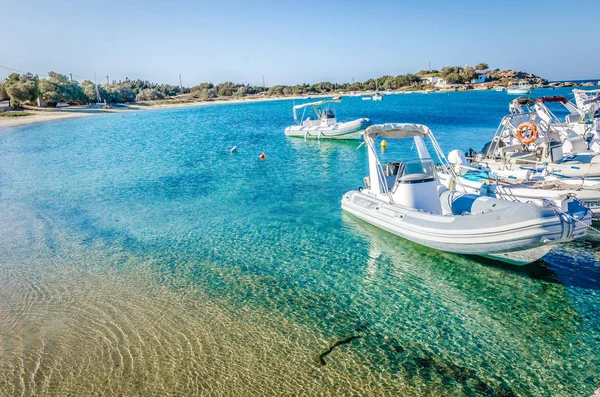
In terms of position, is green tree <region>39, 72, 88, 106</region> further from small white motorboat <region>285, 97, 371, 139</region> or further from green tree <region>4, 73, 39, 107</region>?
small white motorboat <region>285, 97, 371, 139</region>

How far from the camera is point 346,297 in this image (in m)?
8.38

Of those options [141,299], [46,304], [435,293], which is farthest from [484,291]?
[46,304]

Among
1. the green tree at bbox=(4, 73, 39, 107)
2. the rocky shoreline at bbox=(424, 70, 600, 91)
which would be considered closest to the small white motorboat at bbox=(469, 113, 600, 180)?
the green tree at bbox=(4, 73, 39, 107)

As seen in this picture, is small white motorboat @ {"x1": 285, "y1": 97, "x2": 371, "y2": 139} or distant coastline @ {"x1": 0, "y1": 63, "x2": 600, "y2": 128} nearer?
small white motorboat @ {"x1": 285, "y1": 97, "x2": 371, "y2": 139}

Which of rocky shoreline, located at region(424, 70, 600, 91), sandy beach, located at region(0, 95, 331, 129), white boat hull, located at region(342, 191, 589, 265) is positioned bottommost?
white boat hull, located at region(342, 191, 589, 265)

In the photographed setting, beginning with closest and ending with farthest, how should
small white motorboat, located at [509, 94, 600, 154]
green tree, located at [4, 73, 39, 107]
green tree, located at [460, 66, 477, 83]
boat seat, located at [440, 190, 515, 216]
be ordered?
boat seat, located at [440, 190, 515, 216] < small white motorboat, located at [509, 94, 600, 154] < green tree, located at [4, 73, 39, 107] < green tree, located at [460, 66, 477, 83]

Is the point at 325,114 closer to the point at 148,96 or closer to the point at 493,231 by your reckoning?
the point at 493,231

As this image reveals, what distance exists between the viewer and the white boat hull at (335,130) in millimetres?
30656

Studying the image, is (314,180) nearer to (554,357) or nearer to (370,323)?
(370,323)

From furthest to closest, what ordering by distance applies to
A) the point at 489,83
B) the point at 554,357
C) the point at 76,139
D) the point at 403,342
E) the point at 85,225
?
the point at 489,83 < the point at 76,139 < the point at 85,225 < the point at 403,342 < the point at 554,357

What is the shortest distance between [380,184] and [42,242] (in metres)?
10.2

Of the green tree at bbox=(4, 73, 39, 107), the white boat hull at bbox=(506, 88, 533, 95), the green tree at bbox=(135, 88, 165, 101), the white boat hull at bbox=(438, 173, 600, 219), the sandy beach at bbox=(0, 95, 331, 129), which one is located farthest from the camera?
the green tree at bbox=(135, 88, 165, 101)

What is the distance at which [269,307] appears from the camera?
8.05 metres

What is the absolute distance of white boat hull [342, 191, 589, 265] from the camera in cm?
796
